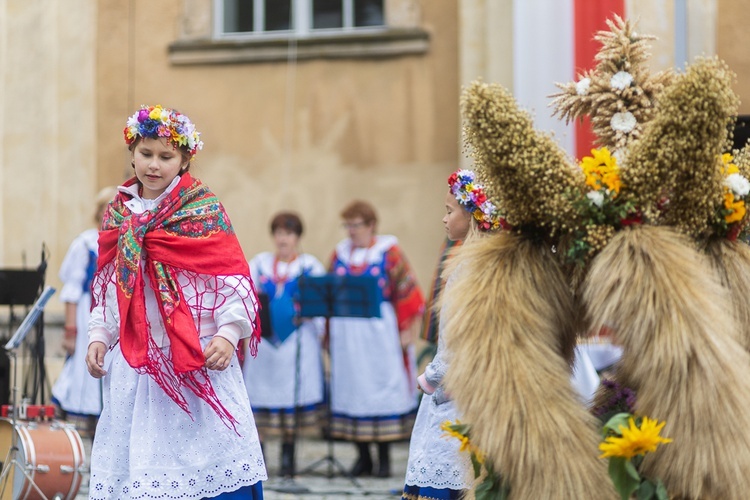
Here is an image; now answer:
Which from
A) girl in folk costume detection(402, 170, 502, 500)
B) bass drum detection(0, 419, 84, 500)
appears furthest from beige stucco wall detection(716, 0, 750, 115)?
bass drum detection(0, 419, 84, 500)

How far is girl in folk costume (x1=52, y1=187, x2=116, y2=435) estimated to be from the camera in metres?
8.20

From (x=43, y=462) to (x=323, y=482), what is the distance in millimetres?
2890

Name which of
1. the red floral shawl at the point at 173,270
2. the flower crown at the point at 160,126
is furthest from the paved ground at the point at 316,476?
the flower crown at the point at 160,126

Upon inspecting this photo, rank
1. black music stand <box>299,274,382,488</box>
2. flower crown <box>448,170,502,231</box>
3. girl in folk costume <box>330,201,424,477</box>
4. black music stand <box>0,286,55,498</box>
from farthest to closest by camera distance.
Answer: girl in folk costume <box>330,201,424,477</box>
black music stand <box>299,274,382,488</box>
black music stand <box>0,286,55,498</box>
flower crown <box>448,170,502,231</box>

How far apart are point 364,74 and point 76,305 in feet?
12.8

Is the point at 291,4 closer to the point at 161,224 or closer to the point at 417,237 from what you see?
the point at 417,237

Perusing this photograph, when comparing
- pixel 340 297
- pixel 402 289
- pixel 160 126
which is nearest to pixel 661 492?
pixel 160 126

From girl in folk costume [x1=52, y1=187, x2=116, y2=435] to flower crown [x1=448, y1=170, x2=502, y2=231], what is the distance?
412 cm

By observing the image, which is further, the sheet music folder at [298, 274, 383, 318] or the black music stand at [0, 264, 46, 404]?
the sheet music folder at [298, 274, 383, 318]

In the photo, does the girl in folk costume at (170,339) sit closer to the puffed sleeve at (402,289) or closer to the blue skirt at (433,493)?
the blue skirt at (433,493)

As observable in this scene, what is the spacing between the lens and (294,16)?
37.2 feet

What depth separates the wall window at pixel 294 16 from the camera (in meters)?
11.2

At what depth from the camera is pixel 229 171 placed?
11312 millimetres

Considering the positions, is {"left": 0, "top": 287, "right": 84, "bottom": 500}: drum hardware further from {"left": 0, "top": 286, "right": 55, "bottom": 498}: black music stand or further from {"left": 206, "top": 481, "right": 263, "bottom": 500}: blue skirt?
{"left": 206, "top": 481, "right": 263, "bottom": 500}: blue skirt
